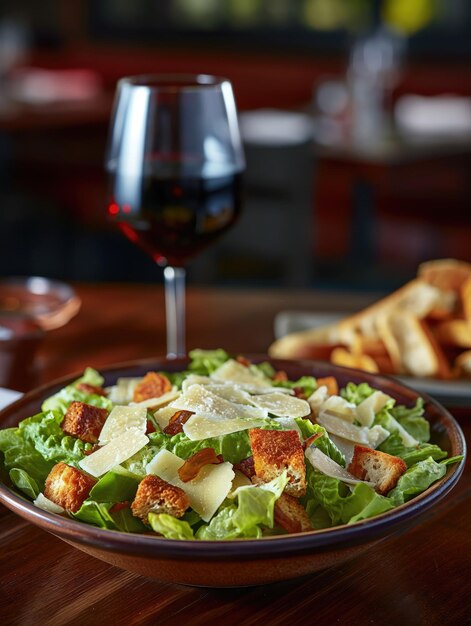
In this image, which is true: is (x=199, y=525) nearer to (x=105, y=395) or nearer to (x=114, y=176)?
(x=105, y=395)

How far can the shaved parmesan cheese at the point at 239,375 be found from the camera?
106 cm

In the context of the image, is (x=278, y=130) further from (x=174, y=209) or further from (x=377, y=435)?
(x=377, y=435)

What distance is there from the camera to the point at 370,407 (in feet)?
3.26

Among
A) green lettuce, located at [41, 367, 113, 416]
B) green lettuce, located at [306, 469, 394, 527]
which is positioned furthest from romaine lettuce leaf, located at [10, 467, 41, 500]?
green lettuce, located at [306, 469, 394, 527]

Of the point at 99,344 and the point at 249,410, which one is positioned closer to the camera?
the point at 249,410

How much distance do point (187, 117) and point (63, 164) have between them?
418cm

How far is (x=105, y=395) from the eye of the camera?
1.07 meters

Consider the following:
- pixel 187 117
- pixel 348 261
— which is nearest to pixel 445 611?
pixel 187 117

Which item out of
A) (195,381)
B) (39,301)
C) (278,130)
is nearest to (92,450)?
(195,381)

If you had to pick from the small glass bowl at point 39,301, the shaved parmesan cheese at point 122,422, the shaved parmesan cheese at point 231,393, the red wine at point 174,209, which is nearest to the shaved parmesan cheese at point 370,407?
the shaved parmesan cheese at point 231,393

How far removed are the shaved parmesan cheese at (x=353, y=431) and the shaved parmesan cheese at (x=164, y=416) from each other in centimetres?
14

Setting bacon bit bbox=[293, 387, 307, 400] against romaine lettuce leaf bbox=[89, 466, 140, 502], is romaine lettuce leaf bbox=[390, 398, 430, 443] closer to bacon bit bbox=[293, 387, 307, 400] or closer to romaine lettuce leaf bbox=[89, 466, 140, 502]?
bacon bit bbox=[293, 387, 307, 400]

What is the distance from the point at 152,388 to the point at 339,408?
0.20 m

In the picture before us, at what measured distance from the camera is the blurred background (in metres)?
3.46
